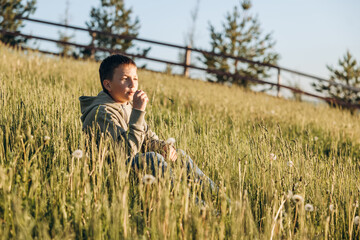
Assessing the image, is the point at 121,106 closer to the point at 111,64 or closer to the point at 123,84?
the point at 123,84

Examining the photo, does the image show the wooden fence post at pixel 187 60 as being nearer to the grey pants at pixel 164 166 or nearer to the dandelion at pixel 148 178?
the grey pants at pixel 164 166

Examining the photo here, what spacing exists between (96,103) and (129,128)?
42 cm

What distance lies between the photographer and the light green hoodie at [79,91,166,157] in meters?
2.43

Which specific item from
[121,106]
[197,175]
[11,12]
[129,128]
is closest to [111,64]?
[121,106]

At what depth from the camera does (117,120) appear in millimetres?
2629

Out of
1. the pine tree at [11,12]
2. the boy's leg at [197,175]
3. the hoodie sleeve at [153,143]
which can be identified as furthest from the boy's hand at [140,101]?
the pine tree at [11,12]

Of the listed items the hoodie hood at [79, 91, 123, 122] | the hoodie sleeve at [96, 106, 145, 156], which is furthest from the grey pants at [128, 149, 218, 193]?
the hoodie hood at [79, 91, 123, 122]

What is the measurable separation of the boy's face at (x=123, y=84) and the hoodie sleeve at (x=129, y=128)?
23 centimetres

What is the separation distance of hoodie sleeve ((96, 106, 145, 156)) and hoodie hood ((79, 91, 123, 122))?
0.11m

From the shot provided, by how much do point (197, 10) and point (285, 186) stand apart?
37.7 meters

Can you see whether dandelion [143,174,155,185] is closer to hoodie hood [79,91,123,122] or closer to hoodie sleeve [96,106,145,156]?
hoodie sleeve [96,106,145,156]

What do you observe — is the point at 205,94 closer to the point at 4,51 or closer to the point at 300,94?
the point at 4,51

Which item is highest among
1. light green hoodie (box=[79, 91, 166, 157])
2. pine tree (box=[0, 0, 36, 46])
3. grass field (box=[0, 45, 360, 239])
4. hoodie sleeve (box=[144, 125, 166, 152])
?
pine tree (box=[0, 0, 36, 46])

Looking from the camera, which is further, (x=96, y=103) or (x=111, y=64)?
(x=111, y=64)
